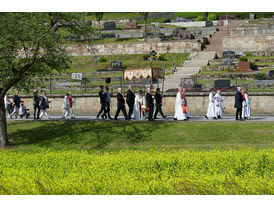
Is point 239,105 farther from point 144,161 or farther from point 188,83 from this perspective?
point 144,161

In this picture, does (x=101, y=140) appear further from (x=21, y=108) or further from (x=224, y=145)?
(x=21, y=108)

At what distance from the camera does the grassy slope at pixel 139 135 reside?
1883cm

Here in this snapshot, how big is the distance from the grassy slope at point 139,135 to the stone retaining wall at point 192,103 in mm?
7014

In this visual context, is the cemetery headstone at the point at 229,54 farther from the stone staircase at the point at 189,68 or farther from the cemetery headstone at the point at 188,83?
the cemetery headstone at the point at 188,83

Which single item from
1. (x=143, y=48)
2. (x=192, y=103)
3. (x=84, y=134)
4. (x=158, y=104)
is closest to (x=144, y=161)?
(x=84, y=134)

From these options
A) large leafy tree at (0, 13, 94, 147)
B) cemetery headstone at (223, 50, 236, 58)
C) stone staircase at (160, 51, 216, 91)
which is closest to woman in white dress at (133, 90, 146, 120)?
large leafy tree at (0, 13, 94, 147)

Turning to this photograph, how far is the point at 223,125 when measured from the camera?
69.2 feet

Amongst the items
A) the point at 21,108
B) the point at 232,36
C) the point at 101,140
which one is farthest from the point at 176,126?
the point at 232,36

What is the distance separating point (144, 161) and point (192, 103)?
17535mm

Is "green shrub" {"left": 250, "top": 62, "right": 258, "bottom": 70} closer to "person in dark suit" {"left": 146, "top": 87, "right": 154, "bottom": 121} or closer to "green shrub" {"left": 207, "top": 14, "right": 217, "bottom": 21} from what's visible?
"person in dark suit" {"left": 146, "top": 87, "right": 154, "bottom": 121}

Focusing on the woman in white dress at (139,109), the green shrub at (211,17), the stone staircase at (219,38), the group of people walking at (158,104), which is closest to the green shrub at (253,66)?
the stone staircase at (219,38)

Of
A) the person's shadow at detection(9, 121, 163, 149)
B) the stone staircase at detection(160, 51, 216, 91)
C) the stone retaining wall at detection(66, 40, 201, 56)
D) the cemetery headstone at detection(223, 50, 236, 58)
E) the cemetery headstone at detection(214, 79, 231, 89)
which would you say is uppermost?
the stone retaining wall at detection(66, 40, 201, 56)

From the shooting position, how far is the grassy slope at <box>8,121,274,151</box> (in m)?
18.8

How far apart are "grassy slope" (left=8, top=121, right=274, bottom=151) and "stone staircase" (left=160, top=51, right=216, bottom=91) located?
11001 mm
